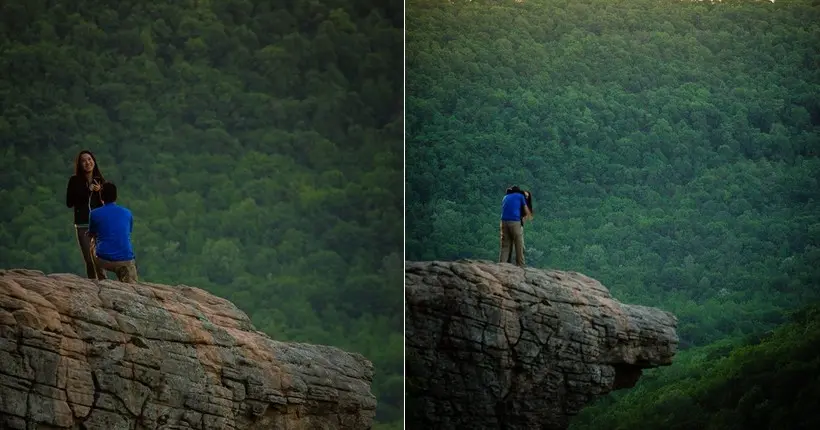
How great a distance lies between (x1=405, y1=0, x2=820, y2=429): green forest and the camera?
10.3 m

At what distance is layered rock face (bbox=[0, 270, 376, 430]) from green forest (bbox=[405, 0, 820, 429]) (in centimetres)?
144

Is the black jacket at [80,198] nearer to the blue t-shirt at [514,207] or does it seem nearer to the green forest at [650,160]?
the green forest at [650,160]

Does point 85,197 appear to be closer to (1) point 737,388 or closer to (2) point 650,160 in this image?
(2) point 650,160

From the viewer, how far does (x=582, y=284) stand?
11.0 metres

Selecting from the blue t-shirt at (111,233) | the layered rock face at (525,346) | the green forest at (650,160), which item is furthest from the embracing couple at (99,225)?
the layered rock face at (525,346)

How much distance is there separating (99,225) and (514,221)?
9.96 feet

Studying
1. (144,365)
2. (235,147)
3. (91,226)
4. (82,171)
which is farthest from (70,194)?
(144,365)

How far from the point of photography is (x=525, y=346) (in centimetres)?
1112

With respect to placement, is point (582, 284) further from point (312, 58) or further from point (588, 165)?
point (312, 58)

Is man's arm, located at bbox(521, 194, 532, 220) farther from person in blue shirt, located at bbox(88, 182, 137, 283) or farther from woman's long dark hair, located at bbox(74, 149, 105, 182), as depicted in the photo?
woman's long dark hair, located at bbox(74, 149, 105, 182)

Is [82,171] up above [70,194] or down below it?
above

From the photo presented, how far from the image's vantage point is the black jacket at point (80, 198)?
10.8 m

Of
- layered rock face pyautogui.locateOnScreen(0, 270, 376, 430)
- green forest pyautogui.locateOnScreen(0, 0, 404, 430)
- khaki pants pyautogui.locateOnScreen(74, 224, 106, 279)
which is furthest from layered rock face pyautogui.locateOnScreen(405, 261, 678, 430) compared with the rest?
khaki pants pyautogui.locateOnScreen(74, 224, 106, 279)

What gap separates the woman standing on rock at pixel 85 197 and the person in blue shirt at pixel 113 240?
68 mm
